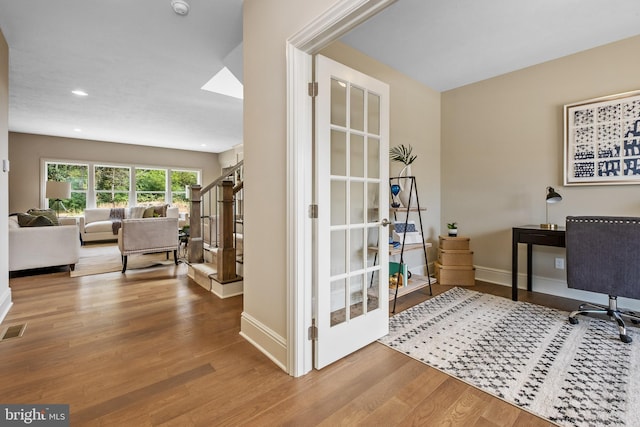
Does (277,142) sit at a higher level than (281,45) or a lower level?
lower

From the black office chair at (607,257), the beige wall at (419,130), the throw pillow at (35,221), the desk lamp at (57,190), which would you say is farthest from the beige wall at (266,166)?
the desk lamp at (57,190)

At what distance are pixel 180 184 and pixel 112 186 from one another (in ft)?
5.49

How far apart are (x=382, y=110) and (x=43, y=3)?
2.74 meters

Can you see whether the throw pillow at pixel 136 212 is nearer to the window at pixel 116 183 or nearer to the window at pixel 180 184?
the window at pixel 116 183

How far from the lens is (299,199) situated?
5.32 ft

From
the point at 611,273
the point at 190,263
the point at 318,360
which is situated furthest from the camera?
the point at 190,263

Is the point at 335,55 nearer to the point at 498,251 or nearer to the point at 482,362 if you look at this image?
the point at 482,362

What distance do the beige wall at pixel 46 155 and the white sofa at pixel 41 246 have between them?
3.22 meters

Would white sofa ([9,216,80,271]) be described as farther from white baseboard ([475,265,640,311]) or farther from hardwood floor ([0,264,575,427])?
white baseboard ([475,265,640,311])

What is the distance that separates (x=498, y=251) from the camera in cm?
350

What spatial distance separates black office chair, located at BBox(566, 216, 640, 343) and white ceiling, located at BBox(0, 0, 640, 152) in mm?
1699

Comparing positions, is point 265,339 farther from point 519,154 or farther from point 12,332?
point 519,154

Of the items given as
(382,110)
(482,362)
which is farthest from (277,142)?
(482,362)

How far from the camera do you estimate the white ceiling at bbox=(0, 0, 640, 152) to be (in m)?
2.25
